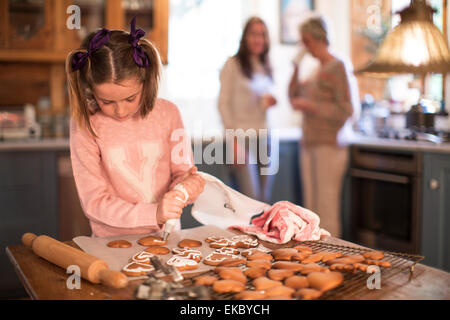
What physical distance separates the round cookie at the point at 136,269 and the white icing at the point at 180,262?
0.04 metres

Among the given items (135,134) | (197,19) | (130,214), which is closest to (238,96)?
(197,19)

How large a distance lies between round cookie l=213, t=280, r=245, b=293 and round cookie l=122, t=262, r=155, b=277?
169 mm

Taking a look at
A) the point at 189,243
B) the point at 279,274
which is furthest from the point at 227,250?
the point at 279,274

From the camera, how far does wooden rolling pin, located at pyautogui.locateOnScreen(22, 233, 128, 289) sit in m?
0.85

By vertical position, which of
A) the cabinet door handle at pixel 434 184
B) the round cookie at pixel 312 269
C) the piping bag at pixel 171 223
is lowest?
the cabinet door handle at pixel 434 184

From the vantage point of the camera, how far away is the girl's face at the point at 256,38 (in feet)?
9.64

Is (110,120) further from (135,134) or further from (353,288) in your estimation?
(353,288)

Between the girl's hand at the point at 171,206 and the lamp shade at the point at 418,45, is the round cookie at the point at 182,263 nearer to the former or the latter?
the girl's hand at the point at 171,206

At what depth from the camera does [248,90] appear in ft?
→ 9.90

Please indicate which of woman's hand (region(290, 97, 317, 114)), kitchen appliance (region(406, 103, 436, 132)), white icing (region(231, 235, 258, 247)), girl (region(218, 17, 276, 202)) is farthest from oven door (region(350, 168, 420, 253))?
white icing (region(231, 235, 258, 247))

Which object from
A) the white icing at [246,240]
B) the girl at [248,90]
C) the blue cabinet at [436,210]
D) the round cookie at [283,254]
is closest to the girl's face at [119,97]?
the white icing at [246,240]

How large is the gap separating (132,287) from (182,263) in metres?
0.14

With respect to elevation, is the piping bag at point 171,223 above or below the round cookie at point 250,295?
above

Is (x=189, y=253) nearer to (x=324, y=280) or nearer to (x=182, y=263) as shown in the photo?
(x=182, y=263)
